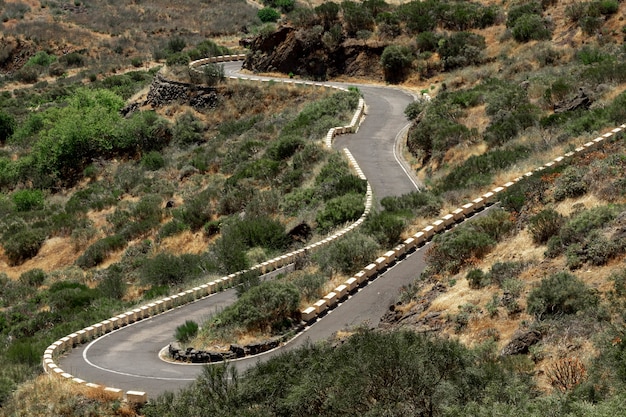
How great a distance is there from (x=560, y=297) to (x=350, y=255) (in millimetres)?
7593

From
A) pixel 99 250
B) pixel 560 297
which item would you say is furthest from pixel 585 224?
pixel 99 250

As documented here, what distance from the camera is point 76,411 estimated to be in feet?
46.6

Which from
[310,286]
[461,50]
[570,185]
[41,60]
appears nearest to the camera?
[570,185]

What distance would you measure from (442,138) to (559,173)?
1107 cm

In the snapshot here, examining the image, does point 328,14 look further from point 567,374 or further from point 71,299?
point 567,374

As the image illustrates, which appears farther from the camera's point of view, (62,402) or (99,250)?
(99,250)

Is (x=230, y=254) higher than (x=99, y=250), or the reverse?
(x=230, y=254)

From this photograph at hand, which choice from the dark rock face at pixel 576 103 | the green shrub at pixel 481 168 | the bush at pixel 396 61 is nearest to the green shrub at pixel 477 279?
the green shrub at pixel 481 168

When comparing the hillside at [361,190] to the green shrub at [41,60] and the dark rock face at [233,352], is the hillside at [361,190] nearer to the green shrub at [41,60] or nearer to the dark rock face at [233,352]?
the dark rock face at [233,352]

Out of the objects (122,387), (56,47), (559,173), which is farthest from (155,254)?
(56,47)

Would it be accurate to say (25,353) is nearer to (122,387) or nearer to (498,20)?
(122,387)

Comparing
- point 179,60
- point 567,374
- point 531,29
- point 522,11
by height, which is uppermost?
point 179,60

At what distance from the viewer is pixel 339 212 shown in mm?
25484

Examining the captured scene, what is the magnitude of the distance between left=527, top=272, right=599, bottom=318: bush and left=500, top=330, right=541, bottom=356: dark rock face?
0.77 m
